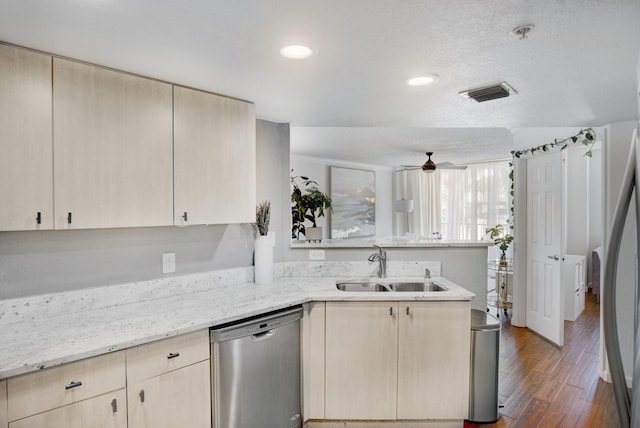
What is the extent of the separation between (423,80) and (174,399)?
6.97 feet

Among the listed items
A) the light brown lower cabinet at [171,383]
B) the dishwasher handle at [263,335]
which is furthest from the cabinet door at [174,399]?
the dishwasher handle at [263,335]

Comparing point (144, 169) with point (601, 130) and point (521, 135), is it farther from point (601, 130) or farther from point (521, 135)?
point (521, 135)

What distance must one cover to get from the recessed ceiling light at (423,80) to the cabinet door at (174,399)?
75.0 inches

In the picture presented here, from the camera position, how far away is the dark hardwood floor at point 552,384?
249cm

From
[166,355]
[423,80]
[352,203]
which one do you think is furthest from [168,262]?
[352,203]

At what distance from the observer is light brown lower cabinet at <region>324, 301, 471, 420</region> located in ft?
7.61

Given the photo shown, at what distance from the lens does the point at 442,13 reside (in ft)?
4.44

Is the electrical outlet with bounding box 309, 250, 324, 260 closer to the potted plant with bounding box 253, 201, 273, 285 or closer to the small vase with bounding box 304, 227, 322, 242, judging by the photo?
the small vase with bounding box 304, 227, 322, 242

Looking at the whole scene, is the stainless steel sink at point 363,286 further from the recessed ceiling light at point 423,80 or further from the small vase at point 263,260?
the recessed ceiling light at point 423,80

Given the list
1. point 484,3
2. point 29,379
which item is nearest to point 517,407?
point 484,3

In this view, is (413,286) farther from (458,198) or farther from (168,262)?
(458,198)

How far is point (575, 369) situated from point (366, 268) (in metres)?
2.15

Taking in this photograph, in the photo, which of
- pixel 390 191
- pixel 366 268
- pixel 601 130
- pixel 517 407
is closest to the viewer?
pixel 517 407

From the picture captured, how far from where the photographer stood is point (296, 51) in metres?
1.67
